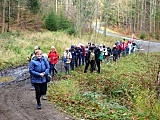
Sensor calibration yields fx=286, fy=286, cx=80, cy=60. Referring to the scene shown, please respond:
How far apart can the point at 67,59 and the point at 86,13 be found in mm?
27119

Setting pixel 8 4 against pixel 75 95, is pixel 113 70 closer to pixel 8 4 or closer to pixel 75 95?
pixel 75 95

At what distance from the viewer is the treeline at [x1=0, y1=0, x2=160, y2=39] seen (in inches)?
1479

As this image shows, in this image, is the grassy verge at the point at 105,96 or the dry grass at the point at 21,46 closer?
the grassy verge at the point at 105,96

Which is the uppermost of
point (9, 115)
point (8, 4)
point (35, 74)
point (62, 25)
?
point (8, 4)

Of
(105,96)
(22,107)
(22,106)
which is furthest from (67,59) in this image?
(22,107)

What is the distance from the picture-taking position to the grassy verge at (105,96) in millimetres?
8859

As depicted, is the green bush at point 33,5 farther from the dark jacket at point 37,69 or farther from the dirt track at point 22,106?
the dark jacket at point 37,69

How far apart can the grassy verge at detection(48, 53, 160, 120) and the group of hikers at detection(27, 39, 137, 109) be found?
0.69 metres

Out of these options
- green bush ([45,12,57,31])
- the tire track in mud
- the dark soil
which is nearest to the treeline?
green bush ([45,12,57,31])

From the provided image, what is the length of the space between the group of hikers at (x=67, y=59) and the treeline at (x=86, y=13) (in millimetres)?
10809

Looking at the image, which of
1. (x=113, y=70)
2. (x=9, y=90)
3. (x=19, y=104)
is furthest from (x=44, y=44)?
(x=19, y=104)

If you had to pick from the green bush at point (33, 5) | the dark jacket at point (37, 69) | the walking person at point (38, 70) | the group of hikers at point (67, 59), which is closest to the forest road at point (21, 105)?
the group of hikers at point (67, 59)

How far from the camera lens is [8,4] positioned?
119ft

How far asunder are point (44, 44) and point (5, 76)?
434 inches
